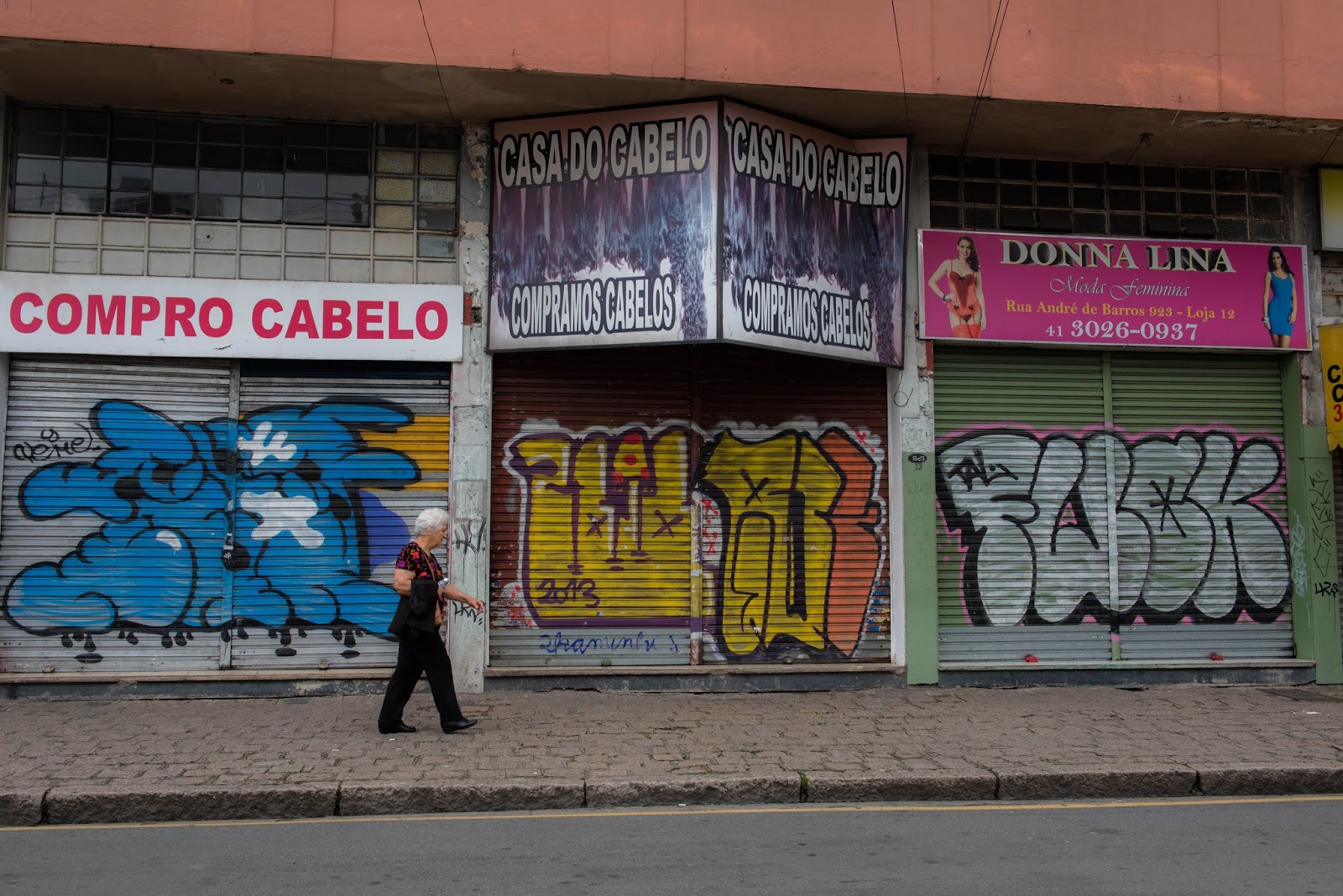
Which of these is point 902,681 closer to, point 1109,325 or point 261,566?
point 1109,325

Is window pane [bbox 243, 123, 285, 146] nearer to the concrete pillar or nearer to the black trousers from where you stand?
the concrete pillar

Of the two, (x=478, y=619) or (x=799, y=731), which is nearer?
(x=799, y=731)

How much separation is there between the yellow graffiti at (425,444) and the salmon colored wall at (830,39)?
3.05 m

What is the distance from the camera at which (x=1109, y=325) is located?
400 inches

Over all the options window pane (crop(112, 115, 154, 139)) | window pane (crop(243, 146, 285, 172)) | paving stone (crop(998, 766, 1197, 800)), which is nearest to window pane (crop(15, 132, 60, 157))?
window pane (crop(112, 115, 154, 139))

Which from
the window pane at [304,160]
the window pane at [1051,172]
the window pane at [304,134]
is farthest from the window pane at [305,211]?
the window pane at [1051,172]

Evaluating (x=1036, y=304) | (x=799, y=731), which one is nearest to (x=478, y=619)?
(x=799, y=731)

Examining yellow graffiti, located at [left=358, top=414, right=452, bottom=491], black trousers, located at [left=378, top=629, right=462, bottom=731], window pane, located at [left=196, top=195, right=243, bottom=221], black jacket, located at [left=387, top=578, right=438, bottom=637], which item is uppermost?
window pane, located at [left=196, top=195, right=243, bottom=221]

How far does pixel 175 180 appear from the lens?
9.41m

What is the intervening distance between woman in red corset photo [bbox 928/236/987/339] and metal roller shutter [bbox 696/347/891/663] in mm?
851

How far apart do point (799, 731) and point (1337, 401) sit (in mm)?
6216

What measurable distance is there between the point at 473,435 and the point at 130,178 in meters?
3.70

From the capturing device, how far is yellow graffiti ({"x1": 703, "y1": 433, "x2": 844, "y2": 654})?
32.2ft

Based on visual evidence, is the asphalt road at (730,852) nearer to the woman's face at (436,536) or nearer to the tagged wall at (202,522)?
the woman's face at (436,536)
